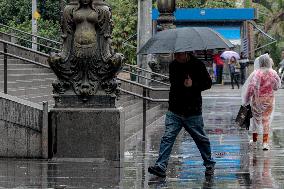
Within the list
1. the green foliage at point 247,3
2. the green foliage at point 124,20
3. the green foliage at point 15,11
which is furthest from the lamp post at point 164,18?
the green foliage at point 247,3

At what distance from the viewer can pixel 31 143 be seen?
13531mm

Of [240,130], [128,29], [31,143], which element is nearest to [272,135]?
[240,130]

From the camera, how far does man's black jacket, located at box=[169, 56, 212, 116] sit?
12.4 metres

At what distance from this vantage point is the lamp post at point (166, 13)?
28.8 meters

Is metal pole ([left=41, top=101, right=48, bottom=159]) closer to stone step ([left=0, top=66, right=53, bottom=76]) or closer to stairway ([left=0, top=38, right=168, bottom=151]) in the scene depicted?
stairway ([left=0, top=38, right=168, bottom=151])

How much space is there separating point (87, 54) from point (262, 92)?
4.60 metres

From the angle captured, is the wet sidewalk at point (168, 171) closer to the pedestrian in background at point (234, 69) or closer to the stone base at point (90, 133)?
the stone base at point (90, 133)

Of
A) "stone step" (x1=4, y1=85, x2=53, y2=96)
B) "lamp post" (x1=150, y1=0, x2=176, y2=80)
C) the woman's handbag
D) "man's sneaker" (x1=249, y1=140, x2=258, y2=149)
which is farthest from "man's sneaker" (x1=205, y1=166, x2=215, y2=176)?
"lamp post" (x1=150, y1=0, x2=176, y2=80)

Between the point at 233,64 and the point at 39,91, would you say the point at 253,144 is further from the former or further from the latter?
the point at 233,64

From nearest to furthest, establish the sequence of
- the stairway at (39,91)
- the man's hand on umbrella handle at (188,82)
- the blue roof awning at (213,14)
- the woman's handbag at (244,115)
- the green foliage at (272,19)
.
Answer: the man's hand on umbrella handle at (188,82) < the woman's handbag at (244,115) < the stairway at (39,91) < the blue roof awning at (213,14) < the green foliage at (272,19)

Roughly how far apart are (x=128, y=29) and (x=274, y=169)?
4505cm

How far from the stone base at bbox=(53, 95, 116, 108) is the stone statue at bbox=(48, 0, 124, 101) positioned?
0.06 meters

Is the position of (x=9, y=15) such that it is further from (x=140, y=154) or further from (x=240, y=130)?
(x=140, y=154)

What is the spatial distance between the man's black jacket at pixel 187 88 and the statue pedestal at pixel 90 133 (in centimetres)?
121
